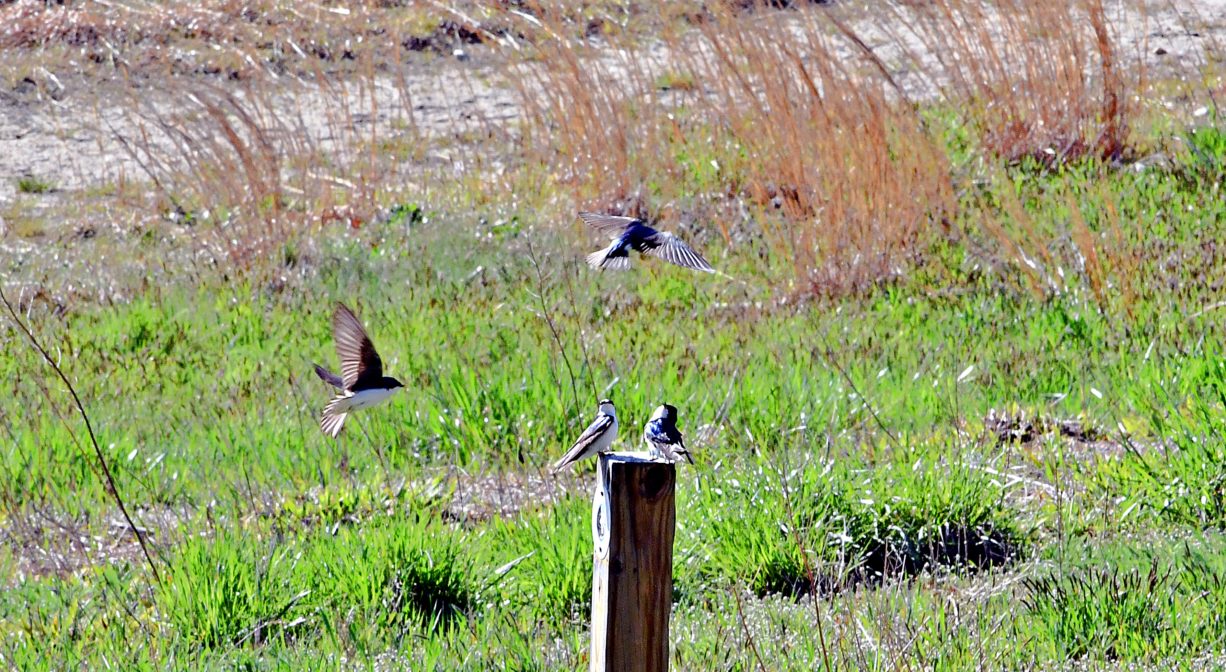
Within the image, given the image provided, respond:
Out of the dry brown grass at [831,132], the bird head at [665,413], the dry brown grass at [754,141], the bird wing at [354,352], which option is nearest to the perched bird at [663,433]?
the bird head at [665,413]

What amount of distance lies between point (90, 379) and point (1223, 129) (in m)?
6.63

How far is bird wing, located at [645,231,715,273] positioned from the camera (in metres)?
3.83

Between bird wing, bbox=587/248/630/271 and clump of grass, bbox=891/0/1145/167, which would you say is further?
clump of grass, bbox=891/0/1145/167

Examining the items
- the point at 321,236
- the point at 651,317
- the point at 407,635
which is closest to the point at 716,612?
the point at 407,635

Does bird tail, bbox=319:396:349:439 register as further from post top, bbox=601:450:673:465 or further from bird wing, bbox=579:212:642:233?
post top, bbox=601:450:673:465

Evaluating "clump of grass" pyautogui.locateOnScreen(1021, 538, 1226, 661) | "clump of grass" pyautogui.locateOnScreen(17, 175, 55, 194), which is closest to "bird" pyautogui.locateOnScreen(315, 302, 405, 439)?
"clump of grass" pyautogui.locateOnScreen(1021, 538, 1226, 661)

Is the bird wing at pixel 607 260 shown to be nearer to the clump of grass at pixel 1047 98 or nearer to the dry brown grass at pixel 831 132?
the dry brown grass at pixel 831 132

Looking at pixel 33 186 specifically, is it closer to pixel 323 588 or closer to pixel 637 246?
pixel 323 588

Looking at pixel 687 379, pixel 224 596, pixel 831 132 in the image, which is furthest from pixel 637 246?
pixel 831 132

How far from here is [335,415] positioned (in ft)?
16.1

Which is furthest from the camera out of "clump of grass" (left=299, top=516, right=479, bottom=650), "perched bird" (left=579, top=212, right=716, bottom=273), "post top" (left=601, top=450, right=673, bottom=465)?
"clump of grass" (left=299, top=516, right=479, bottom=650)

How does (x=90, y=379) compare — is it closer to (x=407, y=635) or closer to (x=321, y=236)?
(x=321, y=236)

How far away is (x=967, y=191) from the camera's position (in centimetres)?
857

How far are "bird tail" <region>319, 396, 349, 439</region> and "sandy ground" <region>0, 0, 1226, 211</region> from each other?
19.7 feet
